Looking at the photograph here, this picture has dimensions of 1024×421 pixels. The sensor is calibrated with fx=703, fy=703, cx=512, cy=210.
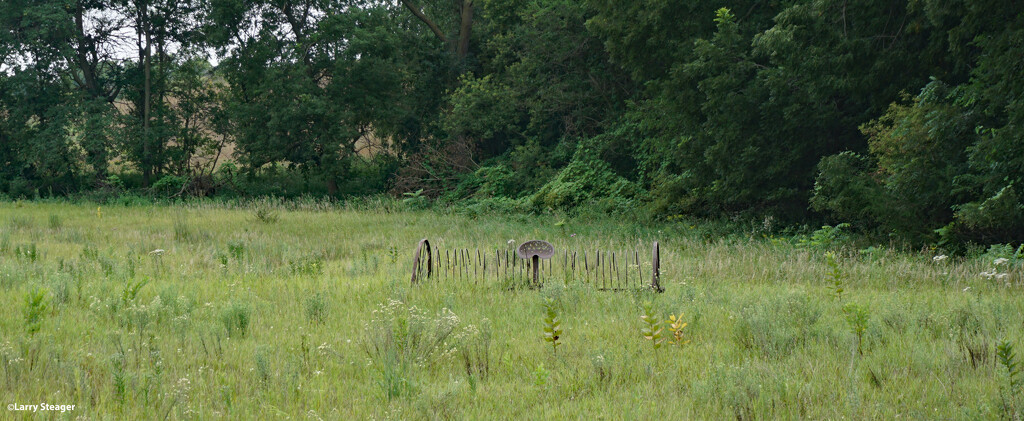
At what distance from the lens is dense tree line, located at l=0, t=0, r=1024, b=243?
1277 cm

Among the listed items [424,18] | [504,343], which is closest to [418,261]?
[504,343]

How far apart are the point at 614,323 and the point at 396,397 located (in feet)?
9.14

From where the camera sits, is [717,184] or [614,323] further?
[717,184]

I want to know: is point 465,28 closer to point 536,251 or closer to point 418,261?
point 418,261

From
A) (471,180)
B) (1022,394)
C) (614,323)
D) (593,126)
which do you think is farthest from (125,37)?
(1022,394)

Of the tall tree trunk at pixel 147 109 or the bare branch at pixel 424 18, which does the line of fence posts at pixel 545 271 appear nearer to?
the bare branch at pixel 424 18

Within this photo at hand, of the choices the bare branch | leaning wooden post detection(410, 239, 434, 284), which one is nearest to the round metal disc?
leaning wooden post detection(410, 239, 434, 284)

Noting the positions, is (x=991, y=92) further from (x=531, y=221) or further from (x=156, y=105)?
(x=156, y=105)

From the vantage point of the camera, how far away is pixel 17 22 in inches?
1163

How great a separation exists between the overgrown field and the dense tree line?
3.19m

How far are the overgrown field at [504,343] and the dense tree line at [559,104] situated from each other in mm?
3191

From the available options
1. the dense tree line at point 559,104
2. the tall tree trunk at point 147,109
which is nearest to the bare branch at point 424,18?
the dense tree line at point 559,104

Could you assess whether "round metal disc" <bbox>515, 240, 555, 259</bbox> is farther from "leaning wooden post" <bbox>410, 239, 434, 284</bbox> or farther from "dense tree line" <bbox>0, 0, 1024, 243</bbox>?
"dense tree line" <bbox>0, 0, 1024, 243</bbox>

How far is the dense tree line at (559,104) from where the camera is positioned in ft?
41.9
